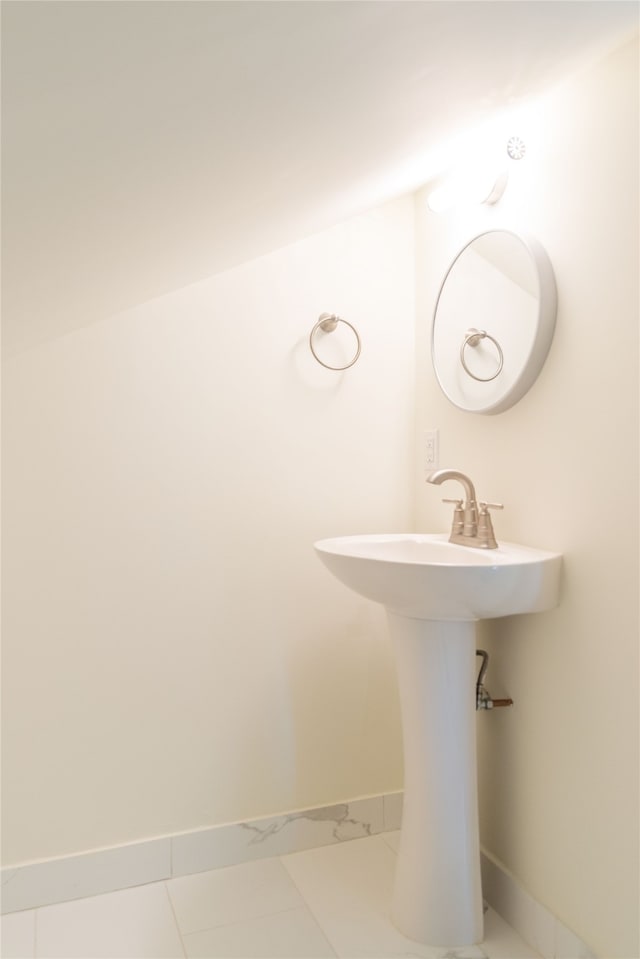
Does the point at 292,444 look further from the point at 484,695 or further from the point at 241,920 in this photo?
the point at 241,920

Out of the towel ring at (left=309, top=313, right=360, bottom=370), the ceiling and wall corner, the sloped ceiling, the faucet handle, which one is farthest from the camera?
the towel ring at (left=309, top=313, right=360, bottom=370)

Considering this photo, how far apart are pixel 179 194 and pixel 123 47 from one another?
448mm

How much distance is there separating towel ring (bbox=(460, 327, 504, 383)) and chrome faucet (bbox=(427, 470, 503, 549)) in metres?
0.25

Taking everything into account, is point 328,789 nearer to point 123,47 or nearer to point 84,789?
point 84,789

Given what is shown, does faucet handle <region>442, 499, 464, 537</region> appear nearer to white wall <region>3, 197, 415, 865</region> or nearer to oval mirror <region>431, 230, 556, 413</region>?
oval mirror <region>431, 230, 556, 413</region>

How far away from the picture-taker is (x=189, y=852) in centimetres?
Result: 199

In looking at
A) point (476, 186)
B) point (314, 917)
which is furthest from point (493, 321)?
point (314, 917)

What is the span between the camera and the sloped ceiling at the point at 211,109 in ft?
2.04

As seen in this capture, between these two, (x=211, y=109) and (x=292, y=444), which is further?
(x=292, y=444)

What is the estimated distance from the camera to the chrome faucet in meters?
1.73

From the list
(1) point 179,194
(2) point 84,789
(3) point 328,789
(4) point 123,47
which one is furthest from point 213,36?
(3) point 328,789

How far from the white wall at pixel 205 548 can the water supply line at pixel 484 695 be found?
1.48 feet

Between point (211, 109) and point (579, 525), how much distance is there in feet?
3.70

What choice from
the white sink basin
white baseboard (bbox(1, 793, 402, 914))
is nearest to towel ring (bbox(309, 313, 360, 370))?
the white sink basin
